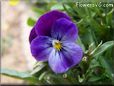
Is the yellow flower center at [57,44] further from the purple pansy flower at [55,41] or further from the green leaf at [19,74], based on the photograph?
the green leaf at [19,74]

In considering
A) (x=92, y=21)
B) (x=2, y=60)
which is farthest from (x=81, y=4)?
(x=2, y=60)

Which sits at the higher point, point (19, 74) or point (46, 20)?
point (46, 20)

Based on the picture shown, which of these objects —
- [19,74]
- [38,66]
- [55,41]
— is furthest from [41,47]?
[19,74]

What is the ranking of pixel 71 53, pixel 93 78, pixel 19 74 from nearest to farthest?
pixel 71 53
pixel 93 78
pixel 19 74

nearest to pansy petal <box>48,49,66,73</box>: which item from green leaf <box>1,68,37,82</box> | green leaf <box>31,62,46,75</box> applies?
green leaf <box>31,62,46,75</box>

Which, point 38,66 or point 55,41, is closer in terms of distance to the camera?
point 55,41

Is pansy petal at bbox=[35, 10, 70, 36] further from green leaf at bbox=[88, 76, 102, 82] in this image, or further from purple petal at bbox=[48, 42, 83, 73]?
green leaf at bbox=[88, 76, 102, 82]

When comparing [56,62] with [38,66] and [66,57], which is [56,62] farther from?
[38,66]

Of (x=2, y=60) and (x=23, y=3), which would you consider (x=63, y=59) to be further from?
(x=23, y=3)
